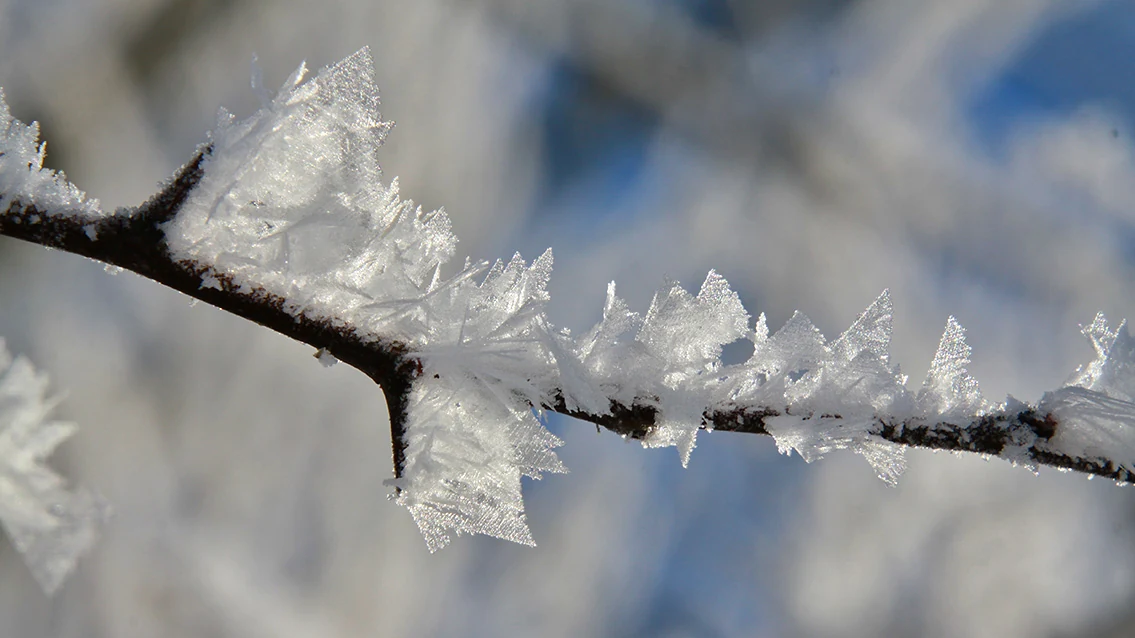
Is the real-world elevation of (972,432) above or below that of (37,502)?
above

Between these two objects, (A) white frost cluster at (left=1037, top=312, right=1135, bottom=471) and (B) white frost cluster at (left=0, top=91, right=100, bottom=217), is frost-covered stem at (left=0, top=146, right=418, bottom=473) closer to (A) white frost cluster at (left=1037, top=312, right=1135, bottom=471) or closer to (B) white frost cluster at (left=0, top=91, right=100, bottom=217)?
(B) white frost cluster at (left=0, top=91, right=100, bottom=217)

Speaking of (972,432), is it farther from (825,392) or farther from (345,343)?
(345,343)

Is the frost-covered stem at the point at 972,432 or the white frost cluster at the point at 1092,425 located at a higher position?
the white frost cluster at the point at 1092,425

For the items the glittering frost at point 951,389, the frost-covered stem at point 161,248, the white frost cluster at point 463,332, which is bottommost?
the frost-covered stem at point 161,248

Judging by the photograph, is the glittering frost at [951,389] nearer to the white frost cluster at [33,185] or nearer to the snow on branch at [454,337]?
the snow on branch at [454,337]

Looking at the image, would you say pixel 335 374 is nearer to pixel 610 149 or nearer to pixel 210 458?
pixel 210 458

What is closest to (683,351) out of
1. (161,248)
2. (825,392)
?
(825,392)

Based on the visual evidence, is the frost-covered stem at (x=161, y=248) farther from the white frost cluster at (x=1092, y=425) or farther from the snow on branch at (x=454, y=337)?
the white frost cluster at (x=1092, y=425)

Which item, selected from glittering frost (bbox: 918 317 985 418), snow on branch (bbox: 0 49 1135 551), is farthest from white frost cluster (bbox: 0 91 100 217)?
glittering frost (bbox: 918 317 985 418)

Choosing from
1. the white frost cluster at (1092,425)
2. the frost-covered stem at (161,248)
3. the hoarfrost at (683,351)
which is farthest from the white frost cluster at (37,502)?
the white frost cluster at (1092,425)
